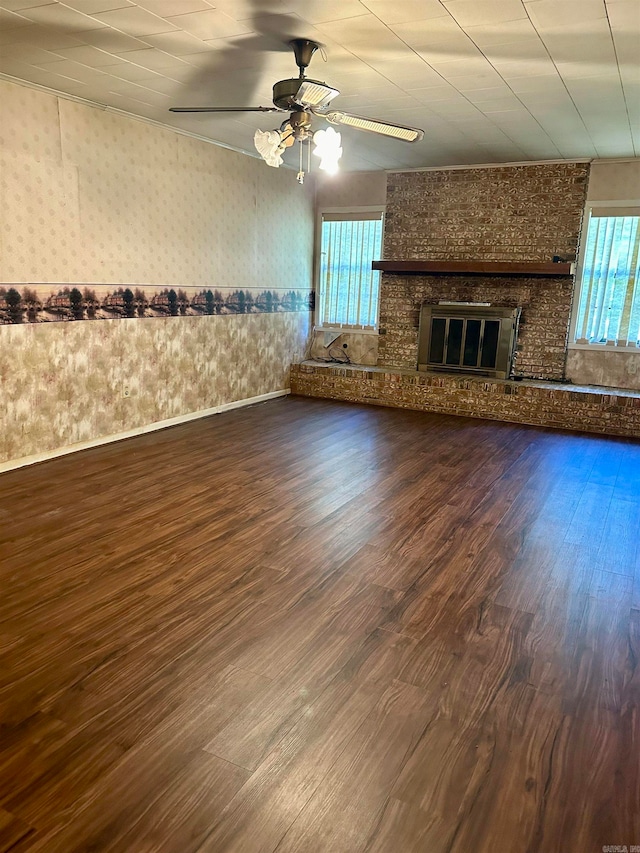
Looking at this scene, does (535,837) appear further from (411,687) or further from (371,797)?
(411,687)

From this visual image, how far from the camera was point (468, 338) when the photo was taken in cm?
687

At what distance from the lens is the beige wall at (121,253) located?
13.9 ft

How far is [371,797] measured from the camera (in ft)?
5.39

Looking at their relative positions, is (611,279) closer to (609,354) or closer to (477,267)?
(609,354)

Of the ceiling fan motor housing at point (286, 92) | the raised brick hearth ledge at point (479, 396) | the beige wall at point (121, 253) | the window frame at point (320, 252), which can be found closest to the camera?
the ceiling fan motor housing at point (286, 92)

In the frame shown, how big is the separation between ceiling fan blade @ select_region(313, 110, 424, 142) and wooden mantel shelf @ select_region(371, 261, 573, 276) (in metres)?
3.08

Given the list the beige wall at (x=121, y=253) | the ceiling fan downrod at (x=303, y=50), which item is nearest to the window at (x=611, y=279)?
the beige wall at (x=121, y=253)

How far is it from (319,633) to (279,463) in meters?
2.31

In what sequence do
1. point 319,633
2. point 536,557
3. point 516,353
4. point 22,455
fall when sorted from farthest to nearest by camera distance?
point 516,353
point 22,455
point 536,557
point 319,633

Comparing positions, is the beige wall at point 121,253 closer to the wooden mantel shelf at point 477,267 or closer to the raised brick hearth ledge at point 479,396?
the raised brick hearth ledge at point 479,396

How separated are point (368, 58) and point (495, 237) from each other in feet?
11.7

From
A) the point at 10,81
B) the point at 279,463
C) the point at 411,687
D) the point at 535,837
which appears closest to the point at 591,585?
the point at 411,687

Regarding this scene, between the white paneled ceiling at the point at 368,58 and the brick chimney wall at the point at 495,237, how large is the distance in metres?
1.14

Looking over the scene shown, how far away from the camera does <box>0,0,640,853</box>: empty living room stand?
5.71 feet
